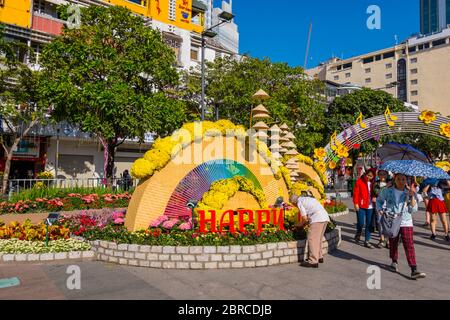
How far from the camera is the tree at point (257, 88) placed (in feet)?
80.7

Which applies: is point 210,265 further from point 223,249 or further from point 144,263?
point 144,263

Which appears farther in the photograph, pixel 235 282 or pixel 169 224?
pixel 169 224

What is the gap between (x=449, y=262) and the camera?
793 cm

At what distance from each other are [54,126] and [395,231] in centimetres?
2533

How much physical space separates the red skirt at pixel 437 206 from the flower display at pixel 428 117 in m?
6.82

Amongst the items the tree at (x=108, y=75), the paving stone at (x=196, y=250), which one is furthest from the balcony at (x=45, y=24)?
the paving stone at (x=196, y=250)

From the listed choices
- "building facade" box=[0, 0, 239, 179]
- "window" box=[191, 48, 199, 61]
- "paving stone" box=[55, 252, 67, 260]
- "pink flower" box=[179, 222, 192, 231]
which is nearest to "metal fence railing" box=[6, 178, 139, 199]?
"paving stone" box=[55, 252, 67, 260]

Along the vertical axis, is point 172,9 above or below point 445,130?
above

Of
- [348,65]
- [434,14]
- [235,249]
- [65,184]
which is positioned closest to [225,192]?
[235,249]

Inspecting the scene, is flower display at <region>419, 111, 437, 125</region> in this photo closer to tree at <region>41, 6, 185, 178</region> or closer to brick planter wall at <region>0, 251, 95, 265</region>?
tree at <region>41, 6, 185, 178</region>

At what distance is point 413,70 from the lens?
77375 mm

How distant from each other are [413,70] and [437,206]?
78.3 meters
